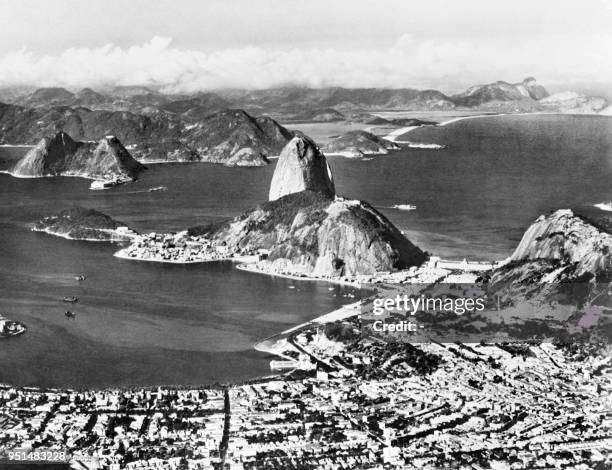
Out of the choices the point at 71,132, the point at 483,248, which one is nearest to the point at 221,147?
the point at 71,132

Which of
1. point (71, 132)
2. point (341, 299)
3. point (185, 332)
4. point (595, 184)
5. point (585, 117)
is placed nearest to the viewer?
point (185, 332)

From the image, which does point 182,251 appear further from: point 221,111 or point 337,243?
point 221,111

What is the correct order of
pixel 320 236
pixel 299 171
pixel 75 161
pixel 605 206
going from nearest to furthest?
pixel 320 236
pixel 299 171
pixel 605 206
pixel 75 161

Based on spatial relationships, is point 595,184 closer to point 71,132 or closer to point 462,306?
point 462,306

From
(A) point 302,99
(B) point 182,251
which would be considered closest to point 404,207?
(B) point 182,251

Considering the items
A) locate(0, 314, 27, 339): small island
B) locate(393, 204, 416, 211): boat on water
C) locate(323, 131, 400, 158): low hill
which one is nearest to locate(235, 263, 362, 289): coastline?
locate(0, 314, 27, 339): small island

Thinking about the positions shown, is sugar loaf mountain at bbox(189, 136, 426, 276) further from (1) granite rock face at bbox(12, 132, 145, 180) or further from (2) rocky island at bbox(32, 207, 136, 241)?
(1) granite rock face at bbox(12, 132, 145, 180)
